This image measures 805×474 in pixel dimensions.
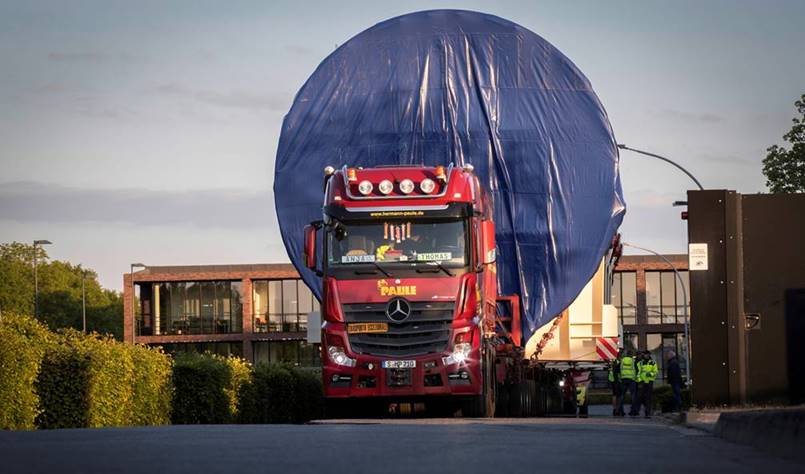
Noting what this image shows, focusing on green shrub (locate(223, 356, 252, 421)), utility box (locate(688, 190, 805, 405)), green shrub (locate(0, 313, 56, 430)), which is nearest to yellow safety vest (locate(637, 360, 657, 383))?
green shrub (locate(223, 356, 252, 421))

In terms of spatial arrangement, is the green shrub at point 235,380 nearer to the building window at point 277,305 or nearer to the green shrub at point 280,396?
the green shrub at point 280,396

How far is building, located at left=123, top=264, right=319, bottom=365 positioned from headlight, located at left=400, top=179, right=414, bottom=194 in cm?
6612

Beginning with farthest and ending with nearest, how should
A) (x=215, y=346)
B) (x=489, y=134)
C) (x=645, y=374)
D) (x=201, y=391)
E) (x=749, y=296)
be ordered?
(x=215, y=346) → (x=645, y=374) → (x=201, y=391) → (x=489, y=134) → (x=749, y=296)

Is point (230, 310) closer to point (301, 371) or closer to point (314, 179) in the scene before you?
point (301, 371)

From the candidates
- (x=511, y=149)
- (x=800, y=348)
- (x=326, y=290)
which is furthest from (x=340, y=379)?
(x=800, y=348)

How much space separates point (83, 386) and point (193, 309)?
221 feet

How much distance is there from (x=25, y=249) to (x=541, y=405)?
95.3 m

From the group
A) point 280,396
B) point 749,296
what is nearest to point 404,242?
point 749,296

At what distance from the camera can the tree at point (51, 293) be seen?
109875 millimetres

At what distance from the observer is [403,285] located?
20438mm

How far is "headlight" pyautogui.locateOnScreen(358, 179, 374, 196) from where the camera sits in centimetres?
2059

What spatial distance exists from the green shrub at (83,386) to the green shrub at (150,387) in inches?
24.7

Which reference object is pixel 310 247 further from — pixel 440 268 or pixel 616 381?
pixel 616 381

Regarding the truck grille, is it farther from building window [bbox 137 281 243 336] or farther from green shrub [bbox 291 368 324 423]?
building window [bbox 137 281 243 336]
